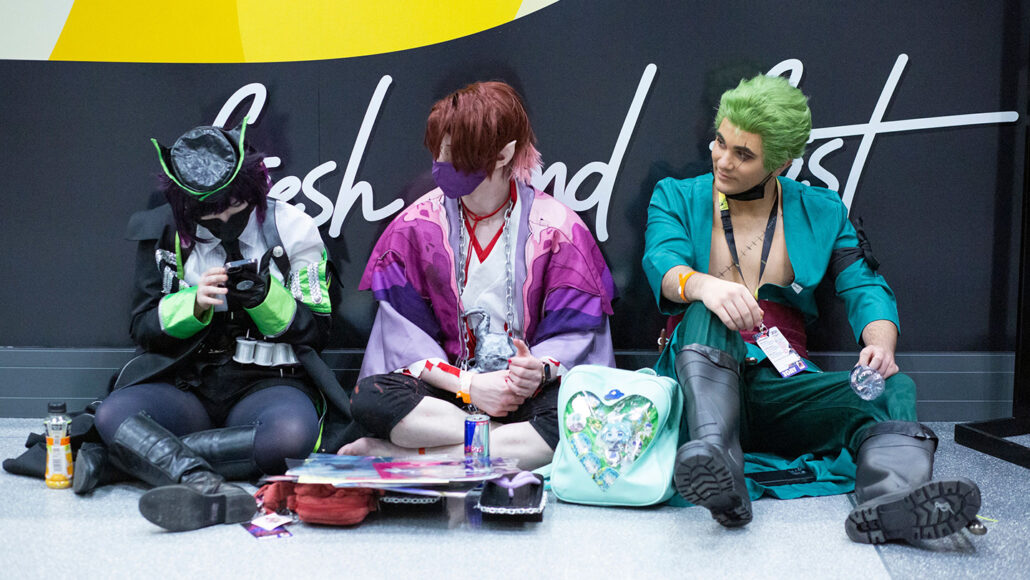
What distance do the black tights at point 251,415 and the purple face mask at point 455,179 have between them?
81 cm

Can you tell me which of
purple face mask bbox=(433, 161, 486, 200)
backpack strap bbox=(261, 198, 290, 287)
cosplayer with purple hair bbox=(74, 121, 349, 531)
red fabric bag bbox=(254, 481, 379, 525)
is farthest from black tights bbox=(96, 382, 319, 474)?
purple face mask bbox=(433, 161, 486, 200)

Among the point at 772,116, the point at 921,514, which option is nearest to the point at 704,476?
the point at 921,514

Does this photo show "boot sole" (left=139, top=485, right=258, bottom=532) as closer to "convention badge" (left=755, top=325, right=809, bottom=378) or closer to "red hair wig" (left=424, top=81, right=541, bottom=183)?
"red hair wig" (left=424, top=81, right=541, bottom=183)

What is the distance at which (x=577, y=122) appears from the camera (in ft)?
11.3

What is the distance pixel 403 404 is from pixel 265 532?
578mm

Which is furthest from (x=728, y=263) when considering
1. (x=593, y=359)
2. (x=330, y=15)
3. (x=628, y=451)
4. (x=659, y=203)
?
(x=330, y=15)

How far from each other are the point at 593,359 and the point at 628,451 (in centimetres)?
49

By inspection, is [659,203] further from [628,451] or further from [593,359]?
[628,451]

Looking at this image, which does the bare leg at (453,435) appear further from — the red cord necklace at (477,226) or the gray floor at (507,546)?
the red cord necklace at (477,226)

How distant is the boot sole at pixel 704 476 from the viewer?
2.13m

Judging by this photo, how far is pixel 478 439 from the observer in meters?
2.59

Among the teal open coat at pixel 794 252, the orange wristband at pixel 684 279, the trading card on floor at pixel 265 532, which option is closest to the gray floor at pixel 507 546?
the trading card on floor at pixel 265 532

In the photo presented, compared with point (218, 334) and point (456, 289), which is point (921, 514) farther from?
point (218, 334)

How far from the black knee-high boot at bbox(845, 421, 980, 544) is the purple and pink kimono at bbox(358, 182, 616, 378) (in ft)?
2.91
